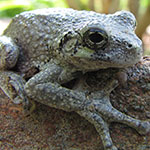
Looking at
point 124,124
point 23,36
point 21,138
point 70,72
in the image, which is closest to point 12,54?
point 23,36

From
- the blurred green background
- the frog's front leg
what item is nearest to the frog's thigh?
the frog's front leg

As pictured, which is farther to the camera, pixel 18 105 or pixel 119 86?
pixel 18 105

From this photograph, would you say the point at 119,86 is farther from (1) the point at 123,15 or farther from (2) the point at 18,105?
(2) the point at 18,105

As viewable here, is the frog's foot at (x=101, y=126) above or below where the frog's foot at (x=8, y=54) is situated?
below

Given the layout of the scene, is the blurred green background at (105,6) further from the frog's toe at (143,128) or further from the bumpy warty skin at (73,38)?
the frog's toe at (143,128)

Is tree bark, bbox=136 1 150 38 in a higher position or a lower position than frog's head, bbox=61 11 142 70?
lower

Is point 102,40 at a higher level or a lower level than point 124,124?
higher

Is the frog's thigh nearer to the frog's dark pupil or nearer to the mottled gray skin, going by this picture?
the mottled gray skin

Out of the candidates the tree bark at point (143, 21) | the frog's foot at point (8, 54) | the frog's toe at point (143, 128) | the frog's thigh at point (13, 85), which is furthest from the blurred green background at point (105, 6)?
the frog's toe at point (143, 128)

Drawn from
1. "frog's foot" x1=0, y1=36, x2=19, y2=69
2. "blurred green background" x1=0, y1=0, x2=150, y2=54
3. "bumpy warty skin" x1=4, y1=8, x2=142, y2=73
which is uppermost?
"bumpy warty skin" x1=4, y1=8, x2=142, y2=73
